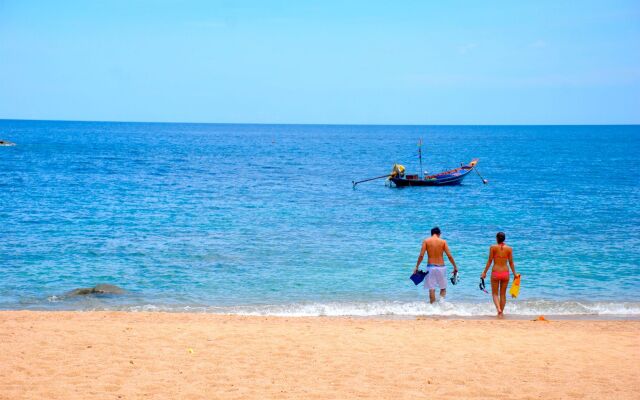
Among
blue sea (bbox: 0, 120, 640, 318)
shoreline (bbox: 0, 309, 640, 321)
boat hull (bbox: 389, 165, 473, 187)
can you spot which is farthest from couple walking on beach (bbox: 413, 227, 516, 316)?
boat hull (bbox: 389, 165, 473, 187)

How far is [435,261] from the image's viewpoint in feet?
47.0

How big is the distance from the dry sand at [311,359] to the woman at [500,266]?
3.45 feet

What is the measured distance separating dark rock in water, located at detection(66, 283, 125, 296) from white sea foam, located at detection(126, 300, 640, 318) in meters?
1.58

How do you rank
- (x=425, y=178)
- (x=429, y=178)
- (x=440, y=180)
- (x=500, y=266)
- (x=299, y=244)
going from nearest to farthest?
Result: 1. (x=500, y=266)
2. (x=299, y=244)
3. (x=425, y=178)
4. (x=429, y=178)
5. (x=440, y=180)

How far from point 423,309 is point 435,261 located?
47.9 inches

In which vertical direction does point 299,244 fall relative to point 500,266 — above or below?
below

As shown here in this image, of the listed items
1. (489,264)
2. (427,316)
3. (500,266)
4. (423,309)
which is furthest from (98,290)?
(500,266)

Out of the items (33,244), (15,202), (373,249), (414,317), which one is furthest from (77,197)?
(414,317)

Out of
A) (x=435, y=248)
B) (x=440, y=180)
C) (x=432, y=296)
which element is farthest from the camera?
(x=440, y=180)

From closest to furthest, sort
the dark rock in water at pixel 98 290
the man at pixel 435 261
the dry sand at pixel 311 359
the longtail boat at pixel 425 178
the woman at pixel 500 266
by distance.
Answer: the dry sand at pixel 311 359
the woman at pixel 500 266
the man at pixel 435 261
the dark rock in water at pixel 98 290
the longtail boat at pixel 425 178

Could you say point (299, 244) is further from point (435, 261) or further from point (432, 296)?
point (435, 261)

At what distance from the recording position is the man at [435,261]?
14.1 meters

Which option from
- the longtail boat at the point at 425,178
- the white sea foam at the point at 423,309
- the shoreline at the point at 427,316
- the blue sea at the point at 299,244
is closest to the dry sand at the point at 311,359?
the shoreline at the point at 427,316

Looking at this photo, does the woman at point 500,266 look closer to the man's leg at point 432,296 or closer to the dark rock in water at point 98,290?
the man's leg at point 432,296
